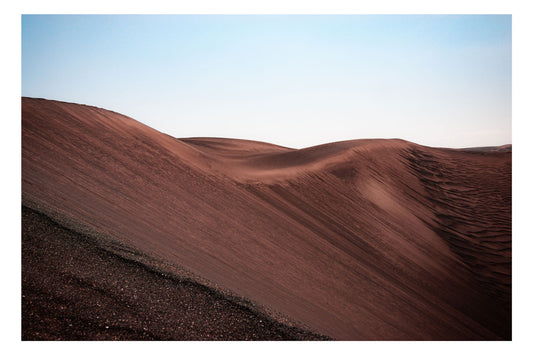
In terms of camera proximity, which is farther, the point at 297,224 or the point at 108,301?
the point at 297,224

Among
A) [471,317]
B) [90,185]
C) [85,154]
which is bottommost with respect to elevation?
[471,317]

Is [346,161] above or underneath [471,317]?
above

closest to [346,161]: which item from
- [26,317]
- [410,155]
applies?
[410,155]

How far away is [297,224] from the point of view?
272 inches

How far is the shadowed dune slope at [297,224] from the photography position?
15.1 feet

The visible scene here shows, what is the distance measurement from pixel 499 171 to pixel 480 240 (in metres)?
4.51

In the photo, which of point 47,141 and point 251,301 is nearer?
point 251,301

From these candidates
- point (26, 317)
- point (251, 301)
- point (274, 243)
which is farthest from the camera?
point (274, 243)

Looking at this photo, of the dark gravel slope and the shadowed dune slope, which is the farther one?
the shadowed dune slope

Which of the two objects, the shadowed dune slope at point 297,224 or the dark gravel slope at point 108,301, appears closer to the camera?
the dark gravel slope at point 108,301

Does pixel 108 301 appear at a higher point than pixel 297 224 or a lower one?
lower

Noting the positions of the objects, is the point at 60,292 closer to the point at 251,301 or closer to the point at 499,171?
the point at 251,301

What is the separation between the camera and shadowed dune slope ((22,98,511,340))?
460 centimetres

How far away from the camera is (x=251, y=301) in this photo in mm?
3928
